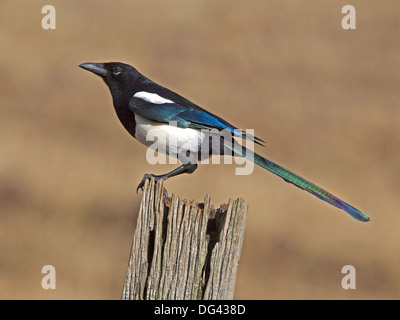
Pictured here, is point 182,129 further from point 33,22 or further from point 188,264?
point 33,22

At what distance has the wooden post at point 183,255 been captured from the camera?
2.55 metres

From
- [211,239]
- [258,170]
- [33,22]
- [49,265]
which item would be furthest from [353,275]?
[33,22]

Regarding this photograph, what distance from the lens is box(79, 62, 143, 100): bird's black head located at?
4.32 m

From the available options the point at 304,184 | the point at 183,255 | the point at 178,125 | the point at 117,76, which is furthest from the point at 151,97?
the point at 183,255

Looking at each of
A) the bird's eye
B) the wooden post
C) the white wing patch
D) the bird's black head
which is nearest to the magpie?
the white wing patch

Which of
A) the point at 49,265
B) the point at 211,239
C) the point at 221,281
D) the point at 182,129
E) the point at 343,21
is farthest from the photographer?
the point at 343,21

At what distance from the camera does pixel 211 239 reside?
8.95 ft

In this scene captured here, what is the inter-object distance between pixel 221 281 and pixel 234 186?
388 cm

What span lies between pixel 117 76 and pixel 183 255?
6.76 feet

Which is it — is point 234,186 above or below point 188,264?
above

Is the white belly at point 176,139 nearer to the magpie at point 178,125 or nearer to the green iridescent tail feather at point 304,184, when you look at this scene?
the magpie at point 178,125

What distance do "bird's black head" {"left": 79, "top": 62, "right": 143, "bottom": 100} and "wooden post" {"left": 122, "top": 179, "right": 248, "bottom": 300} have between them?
180 cm

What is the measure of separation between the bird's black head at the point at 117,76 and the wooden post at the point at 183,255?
5.91 feet

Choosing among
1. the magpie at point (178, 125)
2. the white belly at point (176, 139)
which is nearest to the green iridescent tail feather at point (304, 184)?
the magpie at point (178, 125)
